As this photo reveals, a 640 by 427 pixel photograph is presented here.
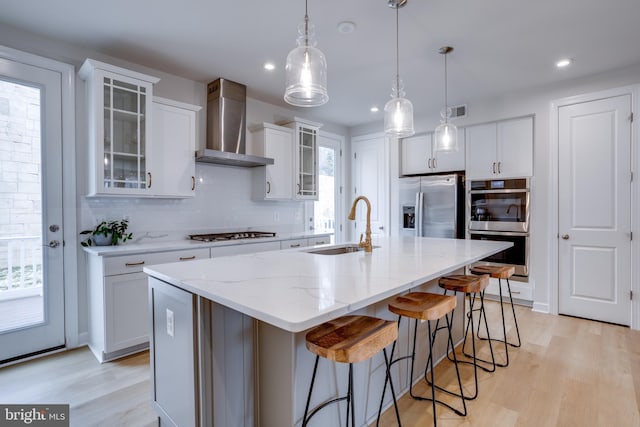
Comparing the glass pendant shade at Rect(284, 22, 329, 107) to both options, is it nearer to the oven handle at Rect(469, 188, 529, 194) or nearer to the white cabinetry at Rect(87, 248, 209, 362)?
the white cabinetry at Rect(87, 248, 209, 362)

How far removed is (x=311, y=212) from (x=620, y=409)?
147 inches

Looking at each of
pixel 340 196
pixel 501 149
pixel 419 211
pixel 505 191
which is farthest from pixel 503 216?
pixel 340 196

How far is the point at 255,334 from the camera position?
1479 mm

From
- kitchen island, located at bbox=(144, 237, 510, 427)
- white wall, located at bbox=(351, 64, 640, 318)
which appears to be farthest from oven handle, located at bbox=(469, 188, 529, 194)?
kitchen island, located at bbox=(144, 237, 510, 427)

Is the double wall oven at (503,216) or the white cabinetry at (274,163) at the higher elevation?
the white cabinetry at (274,163)

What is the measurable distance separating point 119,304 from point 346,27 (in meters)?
2.75

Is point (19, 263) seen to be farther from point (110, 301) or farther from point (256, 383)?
point (256, 383)

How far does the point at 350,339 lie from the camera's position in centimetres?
127

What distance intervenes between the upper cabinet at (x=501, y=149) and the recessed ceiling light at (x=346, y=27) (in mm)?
2474

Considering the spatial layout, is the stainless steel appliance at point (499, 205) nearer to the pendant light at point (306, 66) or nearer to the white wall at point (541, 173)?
the white wall at point (541, 173)

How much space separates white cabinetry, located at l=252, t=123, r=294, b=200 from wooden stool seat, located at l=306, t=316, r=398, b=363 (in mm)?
2729

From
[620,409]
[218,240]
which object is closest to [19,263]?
[218,240]

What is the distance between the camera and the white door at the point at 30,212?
252 centimetres

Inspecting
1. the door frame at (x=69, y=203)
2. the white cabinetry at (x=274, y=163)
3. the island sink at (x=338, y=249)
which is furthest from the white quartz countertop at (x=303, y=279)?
the white cabinetry at (x=274, y=163)
